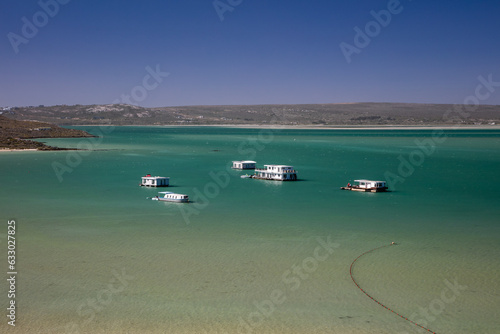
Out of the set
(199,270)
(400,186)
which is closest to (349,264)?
(199,270)

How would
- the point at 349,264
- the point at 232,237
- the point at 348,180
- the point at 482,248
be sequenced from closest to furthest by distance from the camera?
the point at 349,264 → the point at 482,248 → the point at 232,237 → the point at 348,180

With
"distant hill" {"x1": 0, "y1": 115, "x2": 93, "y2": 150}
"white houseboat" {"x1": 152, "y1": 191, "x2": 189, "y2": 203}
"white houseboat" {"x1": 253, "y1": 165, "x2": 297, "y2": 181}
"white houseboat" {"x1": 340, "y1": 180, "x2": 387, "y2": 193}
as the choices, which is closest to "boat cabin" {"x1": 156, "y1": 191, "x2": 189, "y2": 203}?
"white houseboat" {"x1": 152, "y1": 191, "x2": 189, "y2": 203}

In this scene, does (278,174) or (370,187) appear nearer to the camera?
(370,187)

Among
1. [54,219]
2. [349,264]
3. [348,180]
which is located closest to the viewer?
[349,264]

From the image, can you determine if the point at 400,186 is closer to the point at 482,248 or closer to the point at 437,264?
the point at 482,248

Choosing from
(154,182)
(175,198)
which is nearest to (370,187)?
(175,198)

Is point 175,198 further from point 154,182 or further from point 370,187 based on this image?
point 370,187

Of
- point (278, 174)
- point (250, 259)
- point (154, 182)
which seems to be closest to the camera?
point (250, 259)
